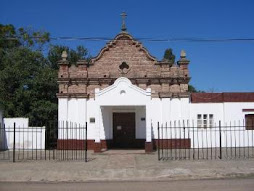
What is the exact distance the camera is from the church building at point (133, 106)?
23484 mm

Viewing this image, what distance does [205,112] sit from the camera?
79.6 ft

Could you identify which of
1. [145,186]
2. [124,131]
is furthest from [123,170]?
[124,131]

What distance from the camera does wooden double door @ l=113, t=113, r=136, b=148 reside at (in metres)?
23.7

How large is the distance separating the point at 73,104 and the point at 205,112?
937 cm

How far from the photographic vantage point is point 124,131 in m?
23.7

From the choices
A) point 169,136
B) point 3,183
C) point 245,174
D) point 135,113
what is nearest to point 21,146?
point 135,113

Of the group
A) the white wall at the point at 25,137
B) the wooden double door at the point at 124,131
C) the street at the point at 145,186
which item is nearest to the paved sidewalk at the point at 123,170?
the street at the point at 145,186

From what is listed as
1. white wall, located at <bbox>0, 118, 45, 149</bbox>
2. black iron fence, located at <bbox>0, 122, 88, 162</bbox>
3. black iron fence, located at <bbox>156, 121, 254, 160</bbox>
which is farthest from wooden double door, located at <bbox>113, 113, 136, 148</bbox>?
white wall, located at <bbox>0, 118, 45, 149</bbox>

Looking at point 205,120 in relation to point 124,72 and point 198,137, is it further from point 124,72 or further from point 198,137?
point 124,72

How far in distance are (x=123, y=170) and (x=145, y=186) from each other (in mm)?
3319

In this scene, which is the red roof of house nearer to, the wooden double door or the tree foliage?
the wooden double door

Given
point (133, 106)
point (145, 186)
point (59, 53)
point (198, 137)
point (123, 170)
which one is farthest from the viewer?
point (59, 53)

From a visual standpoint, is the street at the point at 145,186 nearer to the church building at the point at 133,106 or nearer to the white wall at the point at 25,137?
the church building at the point at 133,106

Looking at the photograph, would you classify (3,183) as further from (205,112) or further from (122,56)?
(205,112)
